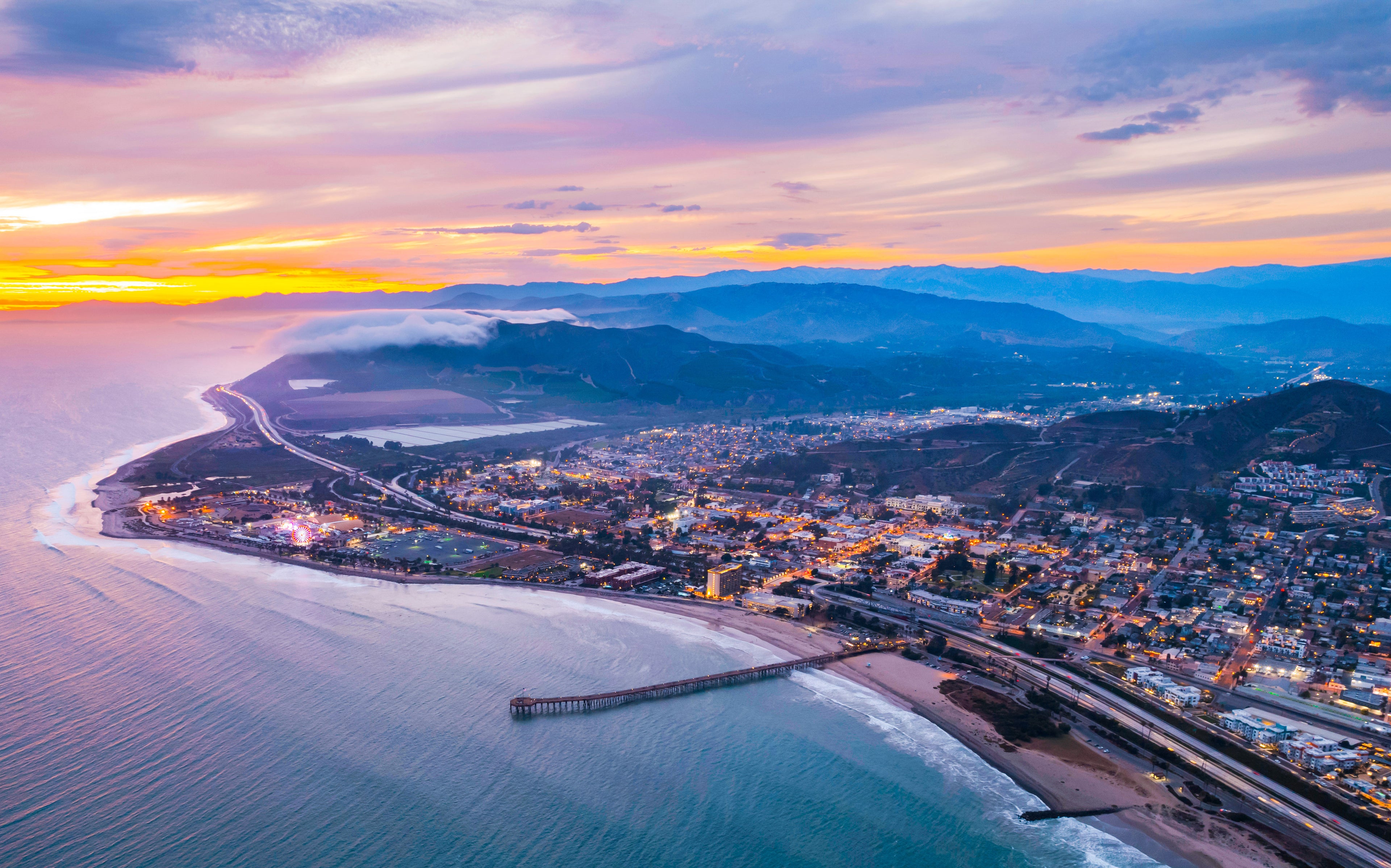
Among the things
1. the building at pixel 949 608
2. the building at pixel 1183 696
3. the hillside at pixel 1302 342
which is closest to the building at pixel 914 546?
the building at pixel 949 608

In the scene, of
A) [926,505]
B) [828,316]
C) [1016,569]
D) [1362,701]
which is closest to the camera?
[1362,701]

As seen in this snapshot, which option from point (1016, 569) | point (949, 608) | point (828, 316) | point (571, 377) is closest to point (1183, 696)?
point (949, 608)

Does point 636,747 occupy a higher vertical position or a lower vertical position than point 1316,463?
lower

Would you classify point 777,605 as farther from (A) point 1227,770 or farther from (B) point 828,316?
(B) point 828,316

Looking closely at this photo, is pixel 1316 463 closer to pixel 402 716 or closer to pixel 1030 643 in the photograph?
pixel 1030 643

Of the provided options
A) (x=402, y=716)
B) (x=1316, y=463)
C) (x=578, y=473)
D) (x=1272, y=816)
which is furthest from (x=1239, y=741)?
(x=578, y=473)

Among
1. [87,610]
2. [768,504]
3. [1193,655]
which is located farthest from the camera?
[768,504]
